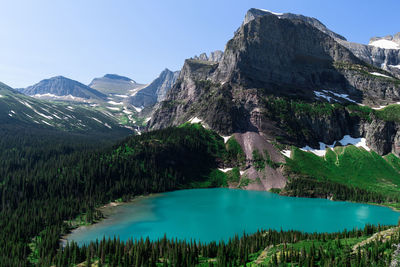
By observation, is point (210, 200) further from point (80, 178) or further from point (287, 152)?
point (287, 152)

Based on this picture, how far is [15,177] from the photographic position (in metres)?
127

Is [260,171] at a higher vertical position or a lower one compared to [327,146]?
lower

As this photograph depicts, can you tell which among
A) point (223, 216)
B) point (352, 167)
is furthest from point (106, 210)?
point (352, 167)

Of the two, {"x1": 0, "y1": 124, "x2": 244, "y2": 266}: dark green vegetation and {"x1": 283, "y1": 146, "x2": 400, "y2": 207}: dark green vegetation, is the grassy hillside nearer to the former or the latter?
{"x1": 283, "y1": 146, "x2": 400, "y2": 207}: dark green vegetation

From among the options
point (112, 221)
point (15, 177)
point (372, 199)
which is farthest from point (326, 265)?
point (15, 177)

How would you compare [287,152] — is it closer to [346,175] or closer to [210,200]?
[346,175]

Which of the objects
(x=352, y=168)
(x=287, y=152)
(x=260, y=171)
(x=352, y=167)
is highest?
(x=287, y=152)

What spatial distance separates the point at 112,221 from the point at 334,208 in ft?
295

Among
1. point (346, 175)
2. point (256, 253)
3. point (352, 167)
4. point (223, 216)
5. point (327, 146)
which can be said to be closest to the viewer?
point (256, 253)

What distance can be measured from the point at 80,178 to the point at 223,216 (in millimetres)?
73618

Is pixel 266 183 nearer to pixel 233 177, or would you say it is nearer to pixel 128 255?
pixel 233 177

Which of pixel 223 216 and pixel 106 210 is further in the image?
pixel 106 210

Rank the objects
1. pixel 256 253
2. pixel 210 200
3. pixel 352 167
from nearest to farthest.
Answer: pixel 256 253 → pixel 210 200 → pixel 352 167

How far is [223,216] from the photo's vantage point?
3905 inches
